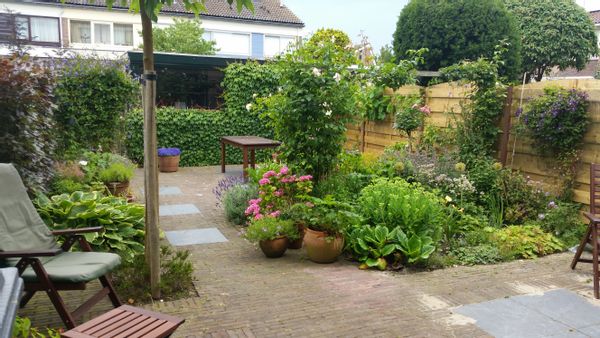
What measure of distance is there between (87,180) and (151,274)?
133 inches

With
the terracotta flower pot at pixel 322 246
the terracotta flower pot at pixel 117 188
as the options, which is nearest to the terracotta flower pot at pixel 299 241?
the terracotta flower pot at pixel 322 246

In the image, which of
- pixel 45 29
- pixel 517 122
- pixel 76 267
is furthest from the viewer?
pixel 45 29

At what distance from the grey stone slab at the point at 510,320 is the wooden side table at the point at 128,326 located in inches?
94.5

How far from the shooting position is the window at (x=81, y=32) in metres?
24.6

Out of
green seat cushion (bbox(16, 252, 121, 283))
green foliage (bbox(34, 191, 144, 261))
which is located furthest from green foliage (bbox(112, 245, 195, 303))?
green seat cushion (bbox(16, 252, 121, 283))

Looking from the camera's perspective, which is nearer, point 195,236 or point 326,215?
point 326,215

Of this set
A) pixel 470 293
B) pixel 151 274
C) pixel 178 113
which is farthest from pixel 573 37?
pixel 151 274

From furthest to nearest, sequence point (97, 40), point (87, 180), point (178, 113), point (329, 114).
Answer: point (97, 40)
point (178, 113)
point (87, 180)
point (329, 114)

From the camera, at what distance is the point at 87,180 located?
21.9 ft

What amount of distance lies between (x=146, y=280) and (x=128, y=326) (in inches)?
62.0

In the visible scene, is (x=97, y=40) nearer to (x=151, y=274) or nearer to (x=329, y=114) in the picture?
(x=329, y=114)

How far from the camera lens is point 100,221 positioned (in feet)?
15.0

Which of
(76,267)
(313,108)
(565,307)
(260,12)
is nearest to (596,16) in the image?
(260,12)

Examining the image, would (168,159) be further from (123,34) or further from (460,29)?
(123,34)
